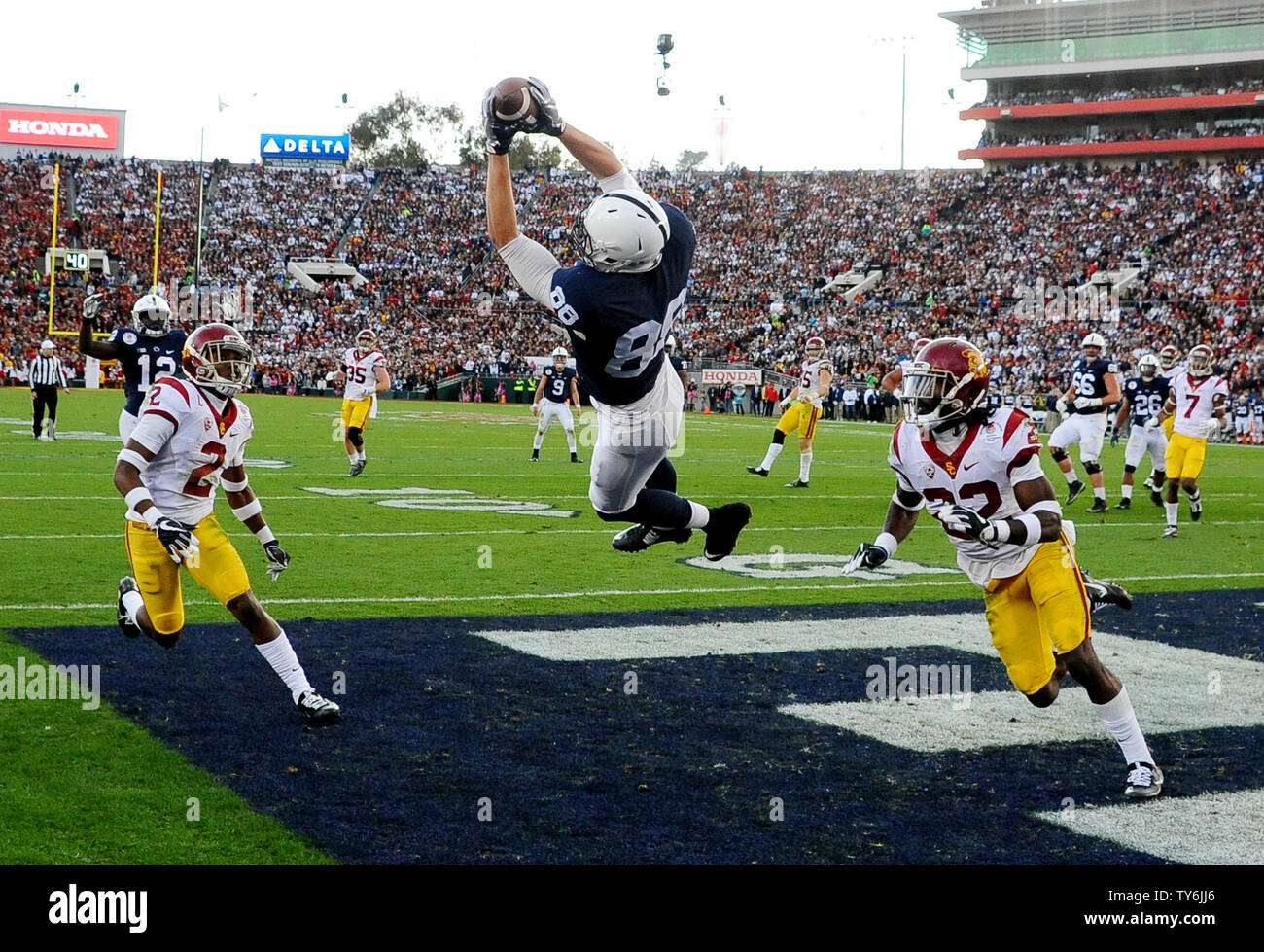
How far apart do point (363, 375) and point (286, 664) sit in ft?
39.1

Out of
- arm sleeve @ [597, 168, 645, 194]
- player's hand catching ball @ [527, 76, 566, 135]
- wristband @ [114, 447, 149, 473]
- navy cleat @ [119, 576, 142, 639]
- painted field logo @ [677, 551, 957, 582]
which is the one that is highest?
player's hand catching ball @ [527, 76, 566, 135]

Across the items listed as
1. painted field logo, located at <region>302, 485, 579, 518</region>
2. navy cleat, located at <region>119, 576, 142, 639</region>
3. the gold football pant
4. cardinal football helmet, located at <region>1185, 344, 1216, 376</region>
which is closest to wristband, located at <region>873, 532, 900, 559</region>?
the gold football pant

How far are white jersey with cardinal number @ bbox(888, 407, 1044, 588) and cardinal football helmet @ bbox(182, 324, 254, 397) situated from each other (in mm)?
3064

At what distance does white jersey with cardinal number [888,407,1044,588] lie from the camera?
5.60 metres

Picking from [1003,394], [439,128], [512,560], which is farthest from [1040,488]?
[439,128]

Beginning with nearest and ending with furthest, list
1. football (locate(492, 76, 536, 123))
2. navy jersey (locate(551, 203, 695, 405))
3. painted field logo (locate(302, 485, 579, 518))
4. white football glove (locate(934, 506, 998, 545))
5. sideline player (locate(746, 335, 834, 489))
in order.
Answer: football (locate(492, 76, 536, 123))
navy jersey (locate(551, 203, 695, 405))
white football glove (locate(934, 506, 998, 545))
painted field logo (locate(302, 485, 579, 518))
sideline player (locate(746, 335, 834, 489))

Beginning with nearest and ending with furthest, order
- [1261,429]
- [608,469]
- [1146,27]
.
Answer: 1. [608,469]
2. [1261,429]
3. [1146,27]

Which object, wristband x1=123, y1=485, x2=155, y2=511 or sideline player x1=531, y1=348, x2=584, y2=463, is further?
sideline player x1=531, y1=348, x2=584, y2=463

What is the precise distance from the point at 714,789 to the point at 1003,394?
33.1 metres

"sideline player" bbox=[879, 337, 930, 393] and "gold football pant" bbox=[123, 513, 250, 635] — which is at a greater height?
"sideline player" bbox=[879, 337, 930, 393]

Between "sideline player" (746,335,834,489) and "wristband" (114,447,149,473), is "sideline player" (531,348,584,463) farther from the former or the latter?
"wristband" (114,447,149,473)

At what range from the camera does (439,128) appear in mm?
74312
